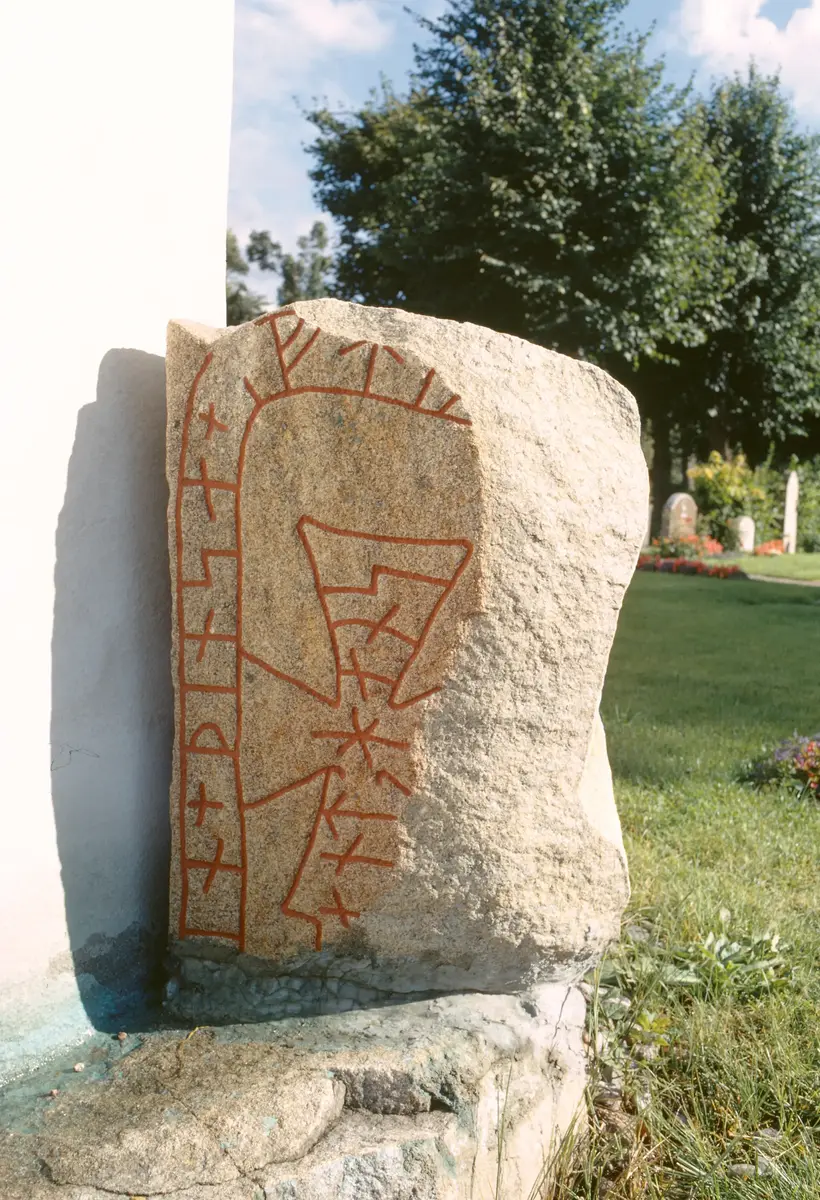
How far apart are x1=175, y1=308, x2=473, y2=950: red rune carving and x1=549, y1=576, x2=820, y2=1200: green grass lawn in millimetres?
889

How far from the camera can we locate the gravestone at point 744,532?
52.4 ft

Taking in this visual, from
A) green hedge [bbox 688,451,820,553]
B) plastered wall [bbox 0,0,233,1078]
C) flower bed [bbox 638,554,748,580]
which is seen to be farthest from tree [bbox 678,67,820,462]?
plastered wall [bbox 0,0,233,1078]

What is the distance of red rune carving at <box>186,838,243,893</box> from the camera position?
91.4 inches

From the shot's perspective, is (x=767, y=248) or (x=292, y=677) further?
(x=767, y=248)

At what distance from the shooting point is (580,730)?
2.28m

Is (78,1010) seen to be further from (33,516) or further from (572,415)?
(572,415)

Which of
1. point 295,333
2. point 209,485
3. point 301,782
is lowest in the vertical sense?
point 301,782

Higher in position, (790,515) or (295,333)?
(790,515)

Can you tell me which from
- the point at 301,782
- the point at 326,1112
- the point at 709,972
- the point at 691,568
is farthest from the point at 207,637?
the point at 691,568

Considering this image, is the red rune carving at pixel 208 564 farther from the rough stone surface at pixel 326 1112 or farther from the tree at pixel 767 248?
the tree at pixel 767 248

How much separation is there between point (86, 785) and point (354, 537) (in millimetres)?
806

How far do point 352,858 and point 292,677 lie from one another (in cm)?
40

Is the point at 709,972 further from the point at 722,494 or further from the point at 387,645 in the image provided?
the point at 722,494

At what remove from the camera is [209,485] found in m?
2.26
